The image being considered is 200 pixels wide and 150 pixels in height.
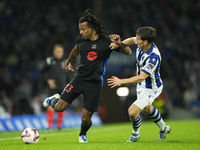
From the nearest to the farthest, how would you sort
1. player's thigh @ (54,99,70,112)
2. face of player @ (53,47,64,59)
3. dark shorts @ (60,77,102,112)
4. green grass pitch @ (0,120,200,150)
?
green grass pitch @ (0,120,200,150) → dark shorts @ (60,77,102,112) → player's thigh @ (54,99,70,112) → face of player @ (53,47,64,59)

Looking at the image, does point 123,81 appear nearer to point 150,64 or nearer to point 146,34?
point 150,64

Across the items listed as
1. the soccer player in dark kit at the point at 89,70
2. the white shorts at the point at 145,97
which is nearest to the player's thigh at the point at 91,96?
the soccer player in dark kit at the point at 89,70

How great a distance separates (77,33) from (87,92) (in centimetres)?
1307

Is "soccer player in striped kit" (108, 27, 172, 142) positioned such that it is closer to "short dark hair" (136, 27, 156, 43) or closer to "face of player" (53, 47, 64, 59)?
"short dark hair" (136, 27, 156, 43)

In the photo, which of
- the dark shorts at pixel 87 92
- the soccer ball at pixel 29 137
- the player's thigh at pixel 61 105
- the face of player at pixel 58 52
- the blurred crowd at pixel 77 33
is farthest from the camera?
the blurred crowd at pixel 77 33

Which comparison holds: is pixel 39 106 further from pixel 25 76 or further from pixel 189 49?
pixel 189 49

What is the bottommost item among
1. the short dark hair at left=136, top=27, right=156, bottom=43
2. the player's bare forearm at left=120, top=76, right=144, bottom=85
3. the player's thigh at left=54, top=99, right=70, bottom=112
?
the player's thigh at left=54, top=99, right=70, bottom=112

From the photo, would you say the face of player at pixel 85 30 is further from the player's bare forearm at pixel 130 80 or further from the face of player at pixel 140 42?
the player's bare forearm at pixel 130 80

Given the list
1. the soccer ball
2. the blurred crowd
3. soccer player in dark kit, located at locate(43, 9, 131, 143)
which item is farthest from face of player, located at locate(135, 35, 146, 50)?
the blurred crowd

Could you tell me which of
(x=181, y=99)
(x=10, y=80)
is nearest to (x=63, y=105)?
(x=10, y=80)

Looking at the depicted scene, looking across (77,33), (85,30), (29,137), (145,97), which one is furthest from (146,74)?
(77,33)

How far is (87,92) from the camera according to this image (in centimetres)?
566

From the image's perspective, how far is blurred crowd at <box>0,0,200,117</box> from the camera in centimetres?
1584

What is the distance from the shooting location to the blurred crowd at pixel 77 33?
15841 millimetres
